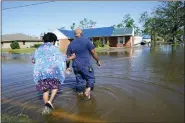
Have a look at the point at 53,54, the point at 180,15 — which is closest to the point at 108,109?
the point at 53,54

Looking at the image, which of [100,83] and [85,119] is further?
[100,83]

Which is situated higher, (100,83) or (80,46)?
(80,46)

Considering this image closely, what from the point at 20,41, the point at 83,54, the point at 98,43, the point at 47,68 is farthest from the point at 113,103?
the point at 20,41

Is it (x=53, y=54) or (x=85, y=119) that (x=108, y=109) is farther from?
(x=53, y=54)

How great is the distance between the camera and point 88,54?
6.43 m

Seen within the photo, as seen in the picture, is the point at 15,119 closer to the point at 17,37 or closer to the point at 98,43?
the point at 98,43

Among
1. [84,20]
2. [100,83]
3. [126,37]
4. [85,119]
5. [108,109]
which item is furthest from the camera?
[84,20]

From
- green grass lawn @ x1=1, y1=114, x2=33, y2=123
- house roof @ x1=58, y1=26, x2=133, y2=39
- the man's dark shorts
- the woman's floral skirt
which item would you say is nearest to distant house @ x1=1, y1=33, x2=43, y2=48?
house roof @ x1=58, y1=26, x2=133, y2=39

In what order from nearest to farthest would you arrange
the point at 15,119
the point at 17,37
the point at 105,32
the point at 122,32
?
1. the point at 15,119
2. the point at 122,32
3. the point at 105,32
4. the point at 17,37

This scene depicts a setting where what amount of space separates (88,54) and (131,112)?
2.13 meters

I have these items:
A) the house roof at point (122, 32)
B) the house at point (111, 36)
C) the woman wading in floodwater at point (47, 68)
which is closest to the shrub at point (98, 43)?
the house at point (111, 36)

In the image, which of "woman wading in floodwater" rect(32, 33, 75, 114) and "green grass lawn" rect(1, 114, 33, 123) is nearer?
"green grass lawn" rect(1, 114, 33, 123)

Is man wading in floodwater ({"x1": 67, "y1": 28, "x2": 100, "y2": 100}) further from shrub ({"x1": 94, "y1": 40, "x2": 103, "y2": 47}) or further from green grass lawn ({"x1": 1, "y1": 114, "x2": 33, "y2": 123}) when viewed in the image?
shrub ({"x1": 94, "y1": 40, "x2": 103, "y2": 47})

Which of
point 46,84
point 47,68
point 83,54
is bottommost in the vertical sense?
point 46,84
